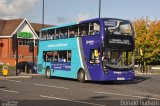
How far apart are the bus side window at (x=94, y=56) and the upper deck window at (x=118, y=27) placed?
1.47 m

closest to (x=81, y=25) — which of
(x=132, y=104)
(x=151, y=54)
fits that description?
(x=132, y=104)

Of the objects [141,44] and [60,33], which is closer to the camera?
[60,33]

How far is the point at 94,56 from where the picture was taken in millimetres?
25734

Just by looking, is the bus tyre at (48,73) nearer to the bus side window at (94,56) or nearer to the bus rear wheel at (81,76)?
the bus rear wheel at (81,76)

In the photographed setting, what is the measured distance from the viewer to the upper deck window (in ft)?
81.9

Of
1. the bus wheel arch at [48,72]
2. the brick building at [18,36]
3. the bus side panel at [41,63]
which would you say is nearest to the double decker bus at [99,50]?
the bus wheel arch at [48,72]

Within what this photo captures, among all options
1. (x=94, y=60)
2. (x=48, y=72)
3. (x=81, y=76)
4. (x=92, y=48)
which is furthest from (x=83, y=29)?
(x=48, y=72)

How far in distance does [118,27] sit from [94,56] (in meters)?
2.34

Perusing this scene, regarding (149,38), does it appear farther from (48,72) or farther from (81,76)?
(81,76)

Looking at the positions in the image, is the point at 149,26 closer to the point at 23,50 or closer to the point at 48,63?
the point at 23,50

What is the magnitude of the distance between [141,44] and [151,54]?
2.09 meters

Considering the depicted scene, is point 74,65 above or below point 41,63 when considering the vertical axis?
below

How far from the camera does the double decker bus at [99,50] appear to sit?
81.6 ft

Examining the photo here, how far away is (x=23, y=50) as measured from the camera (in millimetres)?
75750
